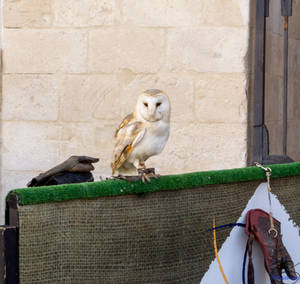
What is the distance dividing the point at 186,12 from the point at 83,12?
1.83 feet

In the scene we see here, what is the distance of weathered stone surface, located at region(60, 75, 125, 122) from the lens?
3932 mm

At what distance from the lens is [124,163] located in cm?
255

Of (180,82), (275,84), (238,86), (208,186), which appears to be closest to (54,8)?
(180,82)

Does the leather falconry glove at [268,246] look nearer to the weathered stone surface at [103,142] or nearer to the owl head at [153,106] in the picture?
the owl head at [153,106]

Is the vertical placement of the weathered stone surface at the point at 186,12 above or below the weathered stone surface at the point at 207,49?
above

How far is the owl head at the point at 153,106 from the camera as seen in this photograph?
2314mm

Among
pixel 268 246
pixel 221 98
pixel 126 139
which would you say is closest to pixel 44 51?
pixel 221 98

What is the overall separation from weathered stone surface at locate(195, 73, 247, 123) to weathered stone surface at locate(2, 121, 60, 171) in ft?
2.61

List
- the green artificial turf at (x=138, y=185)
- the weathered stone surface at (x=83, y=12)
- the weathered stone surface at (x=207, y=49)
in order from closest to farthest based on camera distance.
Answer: the green artificial turf at (x=138, y=185) < the weathered stone surface at (x=207, y=49) < the weathered stone surface at (x=83, y=12)

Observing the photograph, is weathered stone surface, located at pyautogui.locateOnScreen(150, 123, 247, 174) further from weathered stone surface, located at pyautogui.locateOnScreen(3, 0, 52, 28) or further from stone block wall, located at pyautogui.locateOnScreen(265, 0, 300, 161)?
weathered stone surface, located at pyautogui.locateOnScreen(3, 0, 52, 28)

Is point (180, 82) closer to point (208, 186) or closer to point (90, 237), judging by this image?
point (208, 186)

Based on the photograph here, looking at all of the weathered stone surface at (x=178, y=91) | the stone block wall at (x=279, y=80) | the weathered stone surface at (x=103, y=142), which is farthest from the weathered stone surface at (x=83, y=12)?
the stone block wall at (x=279, y=80)

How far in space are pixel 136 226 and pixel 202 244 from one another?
28 centimetres

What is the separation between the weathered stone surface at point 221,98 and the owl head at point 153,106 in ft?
4.74
